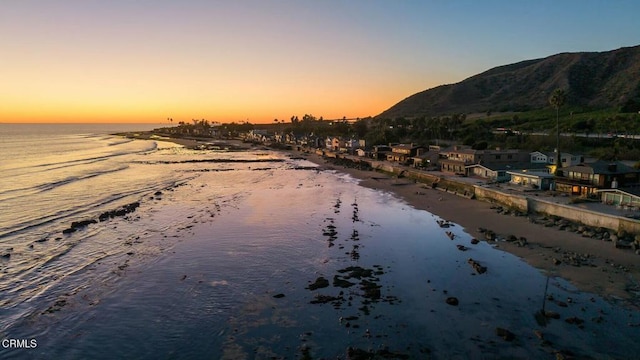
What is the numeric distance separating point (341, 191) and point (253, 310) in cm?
3040

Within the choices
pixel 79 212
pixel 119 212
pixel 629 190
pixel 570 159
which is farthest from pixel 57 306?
pixel 570 159

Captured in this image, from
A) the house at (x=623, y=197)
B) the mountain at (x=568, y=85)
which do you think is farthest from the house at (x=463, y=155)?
the mountain at (x=568, y=85)

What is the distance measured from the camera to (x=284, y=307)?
17531 mm

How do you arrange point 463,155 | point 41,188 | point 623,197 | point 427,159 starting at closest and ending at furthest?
point 623,197
point 41,188
point 463,155
point 427,159

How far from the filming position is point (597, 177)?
31641 mm

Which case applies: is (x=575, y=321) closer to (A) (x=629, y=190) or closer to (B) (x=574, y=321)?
(B) (x=574, y=321)

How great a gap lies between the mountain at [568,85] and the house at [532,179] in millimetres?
85279

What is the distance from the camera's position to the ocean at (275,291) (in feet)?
47.9

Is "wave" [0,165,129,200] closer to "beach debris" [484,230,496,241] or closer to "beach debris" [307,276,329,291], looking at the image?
"beach debris" [307,276,329,291]

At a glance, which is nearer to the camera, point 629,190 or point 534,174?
point 629,190

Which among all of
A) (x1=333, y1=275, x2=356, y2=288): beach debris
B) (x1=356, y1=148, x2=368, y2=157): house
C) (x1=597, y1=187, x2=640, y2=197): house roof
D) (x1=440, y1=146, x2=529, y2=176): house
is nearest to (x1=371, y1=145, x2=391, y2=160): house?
(x1=356, y1=148, x2=368, y2=157): house

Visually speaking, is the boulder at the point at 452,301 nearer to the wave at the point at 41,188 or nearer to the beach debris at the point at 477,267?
the beach debris at the point at 477,267

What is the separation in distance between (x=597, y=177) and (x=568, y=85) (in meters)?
135

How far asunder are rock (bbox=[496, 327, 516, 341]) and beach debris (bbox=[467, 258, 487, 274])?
615 cm
